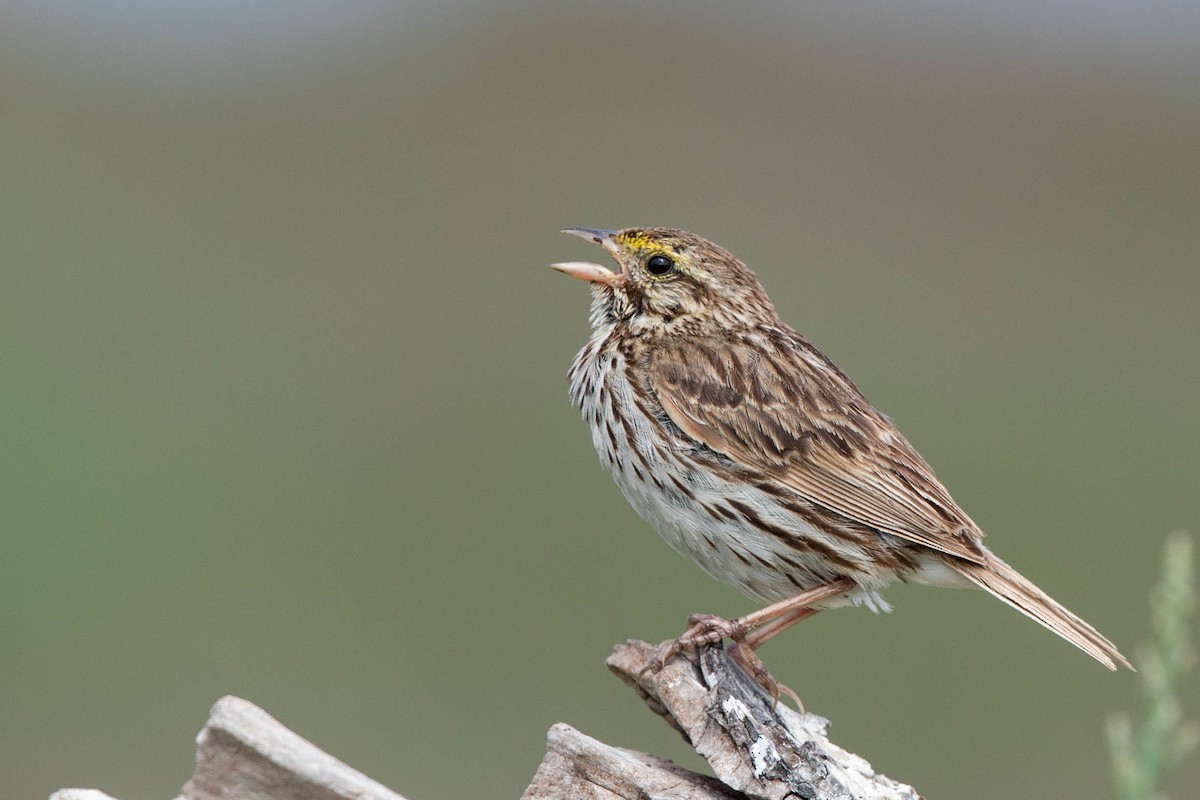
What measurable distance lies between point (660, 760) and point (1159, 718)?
2.17m

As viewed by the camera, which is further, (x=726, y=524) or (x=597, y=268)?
(x=597, y=268)

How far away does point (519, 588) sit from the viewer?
11.9 meters

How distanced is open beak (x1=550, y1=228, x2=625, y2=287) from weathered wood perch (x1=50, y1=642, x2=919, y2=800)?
1871 mm

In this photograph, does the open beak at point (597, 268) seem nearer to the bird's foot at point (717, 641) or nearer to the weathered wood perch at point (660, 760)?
the bird's foot at point (717, 641)

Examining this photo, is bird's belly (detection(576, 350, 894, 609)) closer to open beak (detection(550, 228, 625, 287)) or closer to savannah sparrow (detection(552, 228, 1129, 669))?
savannah sparrow (detection(552, 228, 1129, 669))

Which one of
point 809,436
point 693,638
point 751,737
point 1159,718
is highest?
point 809,436

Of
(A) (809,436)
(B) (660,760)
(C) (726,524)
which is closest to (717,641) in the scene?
(B) (660,760)

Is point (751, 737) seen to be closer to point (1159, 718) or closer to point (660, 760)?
point (660, 760)

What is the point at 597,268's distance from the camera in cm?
585

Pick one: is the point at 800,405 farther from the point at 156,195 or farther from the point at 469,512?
the point at 156,195

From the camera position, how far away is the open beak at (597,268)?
5.78 metres

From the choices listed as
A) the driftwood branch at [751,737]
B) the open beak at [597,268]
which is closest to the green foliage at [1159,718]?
the driftwood branch at [751,737]

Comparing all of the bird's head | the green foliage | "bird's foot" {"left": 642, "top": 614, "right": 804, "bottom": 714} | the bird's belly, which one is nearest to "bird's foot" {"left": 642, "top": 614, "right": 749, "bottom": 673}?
"bird's foot" {"left": 642, "top": 614, "right": 804, "bottom": 714}

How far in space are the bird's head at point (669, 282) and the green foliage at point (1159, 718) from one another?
3950 mm
